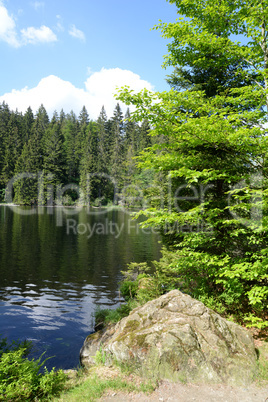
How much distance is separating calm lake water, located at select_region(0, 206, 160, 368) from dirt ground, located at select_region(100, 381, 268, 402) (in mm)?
3783

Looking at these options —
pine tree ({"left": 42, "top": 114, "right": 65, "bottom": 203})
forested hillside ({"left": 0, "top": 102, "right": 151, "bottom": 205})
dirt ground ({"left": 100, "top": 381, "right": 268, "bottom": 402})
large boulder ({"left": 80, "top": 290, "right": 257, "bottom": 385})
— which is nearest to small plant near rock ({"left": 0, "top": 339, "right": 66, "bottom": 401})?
dirt ground ({"left": 100, "top": 381, "right": 268, "bottom": 402})

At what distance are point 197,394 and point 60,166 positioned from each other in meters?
79.9

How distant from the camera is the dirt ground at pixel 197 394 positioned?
4385 millimetres

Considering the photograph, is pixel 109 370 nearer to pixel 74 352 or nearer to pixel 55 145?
pixel 74 352

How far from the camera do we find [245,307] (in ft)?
24.3

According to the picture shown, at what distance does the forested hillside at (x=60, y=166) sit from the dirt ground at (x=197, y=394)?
69752mm

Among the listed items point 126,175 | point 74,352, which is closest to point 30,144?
point 126,175

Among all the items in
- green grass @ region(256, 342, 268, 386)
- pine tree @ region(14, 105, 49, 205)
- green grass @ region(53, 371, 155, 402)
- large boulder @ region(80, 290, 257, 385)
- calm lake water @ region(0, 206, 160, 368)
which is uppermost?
pine tree @ region(14, 105, 49, 205)

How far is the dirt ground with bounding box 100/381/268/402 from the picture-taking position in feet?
14.4

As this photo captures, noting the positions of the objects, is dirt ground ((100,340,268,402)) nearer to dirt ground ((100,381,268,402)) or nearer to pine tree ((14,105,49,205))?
dirt ground ((100,381,268,402))

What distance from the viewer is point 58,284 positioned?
14.2 m

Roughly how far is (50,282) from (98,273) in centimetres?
324

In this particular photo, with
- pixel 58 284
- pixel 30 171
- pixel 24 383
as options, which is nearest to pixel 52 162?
pixel 30 171

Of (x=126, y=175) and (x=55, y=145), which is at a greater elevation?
(x=55, y=145)
